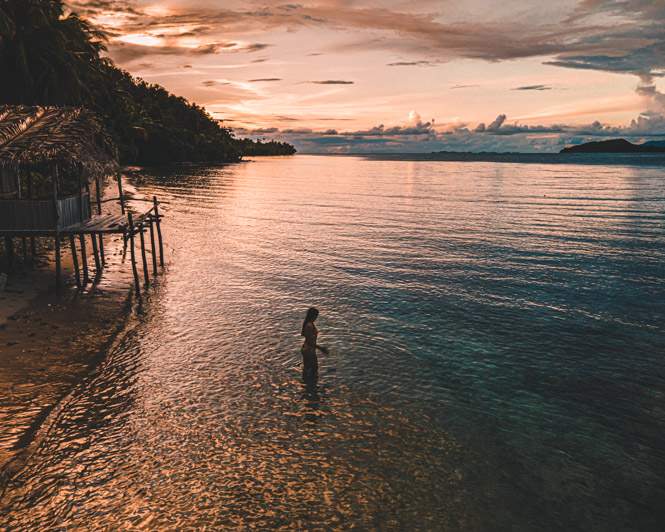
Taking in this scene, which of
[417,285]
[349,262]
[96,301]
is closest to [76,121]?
[96,301]

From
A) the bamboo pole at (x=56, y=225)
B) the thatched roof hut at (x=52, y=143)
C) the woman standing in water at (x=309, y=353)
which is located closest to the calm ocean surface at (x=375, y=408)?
the woman standing in water at (x=309, y=353)

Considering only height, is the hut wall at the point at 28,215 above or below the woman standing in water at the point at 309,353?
above

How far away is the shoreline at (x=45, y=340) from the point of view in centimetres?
1246

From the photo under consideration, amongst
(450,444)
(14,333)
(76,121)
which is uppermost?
(76,121)

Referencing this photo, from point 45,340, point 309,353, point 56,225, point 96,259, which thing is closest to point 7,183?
point 96,259

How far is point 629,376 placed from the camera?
52.5 feet

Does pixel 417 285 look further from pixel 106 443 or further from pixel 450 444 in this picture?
pixel 106 443

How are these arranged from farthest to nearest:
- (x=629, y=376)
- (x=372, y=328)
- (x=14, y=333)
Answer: (x=372, y=328), (x=14, y=333), (x=629, y=376)

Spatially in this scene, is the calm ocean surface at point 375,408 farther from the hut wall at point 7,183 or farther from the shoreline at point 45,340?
the hut wall at point 7,183

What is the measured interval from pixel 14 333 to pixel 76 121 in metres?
11.3

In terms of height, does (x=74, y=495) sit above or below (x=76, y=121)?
below

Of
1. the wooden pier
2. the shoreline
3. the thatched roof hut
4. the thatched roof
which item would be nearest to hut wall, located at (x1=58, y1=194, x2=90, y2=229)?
the wooden pier

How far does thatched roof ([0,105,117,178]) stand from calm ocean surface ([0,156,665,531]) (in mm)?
7042

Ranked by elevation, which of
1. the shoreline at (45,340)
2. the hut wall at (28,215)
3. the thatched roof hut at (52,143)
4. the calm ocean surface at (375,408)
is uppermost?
the thatched roof hut at (52,143)
